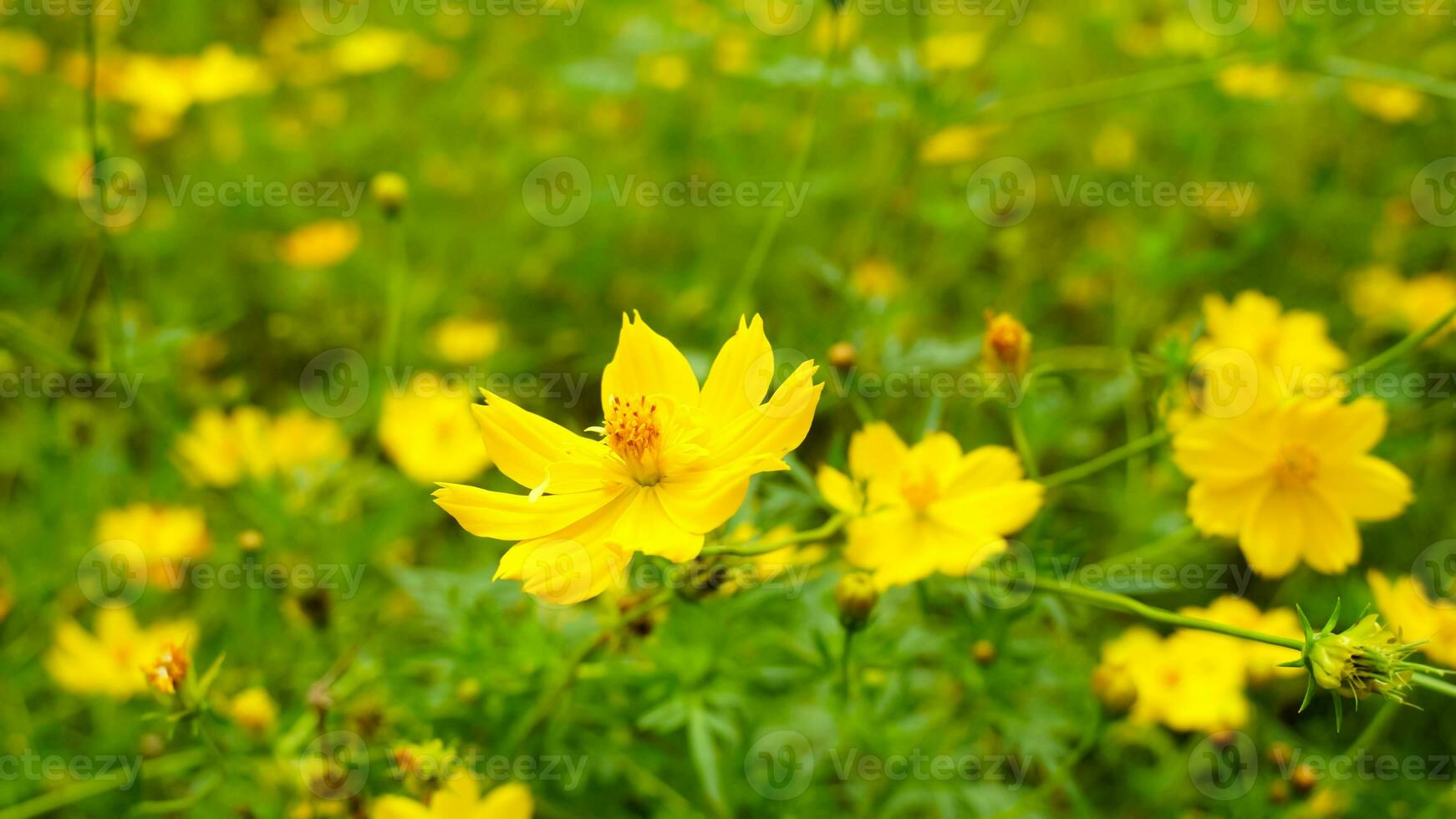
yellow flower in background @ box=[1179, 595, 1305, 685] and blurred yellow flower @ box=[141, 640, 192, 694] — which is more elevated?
blurred yellow flower @ box=[141, 640, 192, 694]

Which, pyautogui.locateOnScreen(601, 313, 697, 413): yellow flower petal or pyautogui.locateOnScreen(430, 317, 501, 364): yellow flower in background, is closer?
pyautogui.locateOnScreen(601, 313, 697, 413): yellow flower petal

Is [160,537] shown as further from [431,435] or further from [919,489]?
[919,489]

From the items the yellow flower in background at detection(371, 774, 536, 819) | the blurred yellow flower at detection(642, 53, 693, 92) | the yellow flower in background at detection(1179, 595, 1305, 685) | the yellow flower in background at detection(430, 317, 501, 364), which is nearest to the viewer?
the yellow flower in background at detection(371, 774, 536, 819)

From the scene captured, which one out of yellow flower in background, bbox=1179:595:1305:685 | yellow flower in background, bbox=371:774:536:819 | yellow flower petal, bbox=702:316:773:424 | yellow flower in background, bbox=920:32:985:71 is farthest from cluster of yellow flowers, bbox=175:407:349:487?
yellow flower in background, bbox=920:32:985:71

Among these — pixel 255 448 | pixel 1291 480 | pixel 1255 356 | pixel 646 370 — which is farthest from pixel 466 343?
pixel 1291 480

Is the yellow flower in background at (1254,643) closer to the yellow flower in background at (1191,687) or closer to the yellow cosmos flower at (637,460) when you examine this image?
the yellow flower in background at (1191,687)

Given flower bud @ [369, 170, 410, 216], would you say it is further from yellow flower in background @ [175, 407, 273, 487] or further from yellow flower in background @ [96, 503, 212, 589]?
yellow flower in background @ [96, 503, 212, 589]

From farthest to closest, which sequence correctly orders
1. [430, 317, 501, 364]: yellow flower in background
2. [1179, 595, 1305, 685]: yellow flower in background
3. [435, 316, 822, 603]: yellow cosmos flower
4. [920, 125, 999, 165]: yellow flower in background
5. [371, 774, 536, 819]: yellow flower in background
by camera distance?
[920, 125, 999, 165]: yellow flower in background
[430, 317, 501, 364]: yellow flower in background
[1179, 595, 1305, 685]: yellow flower in background
[371, 774, 536, 819]: yellow flower in background
[435, 316, 822, 603]: yellow cosmos flower

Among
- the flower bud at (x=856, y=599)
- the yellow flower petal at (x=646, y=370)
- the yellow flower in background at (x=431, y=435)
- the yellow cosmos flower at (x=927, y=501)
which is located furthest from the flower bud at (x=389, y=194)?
the flower bud at (x=856, y=599)
